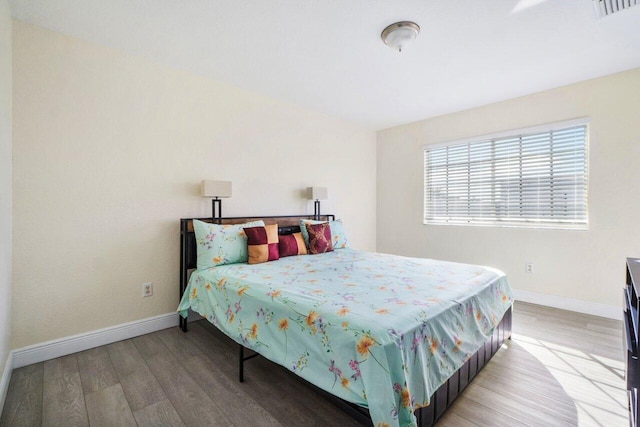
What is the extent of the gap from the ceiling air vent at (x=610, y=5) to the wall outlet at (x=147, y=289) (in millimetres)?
4162

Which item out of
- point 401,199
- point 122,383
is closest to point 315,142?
point 401,199

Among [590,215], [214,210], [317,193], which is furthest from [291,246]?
[590,215]

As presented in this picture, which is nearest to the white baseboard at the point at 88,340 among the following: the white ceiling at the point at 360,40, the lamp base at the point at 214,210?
the lamp base at the point at 214,210

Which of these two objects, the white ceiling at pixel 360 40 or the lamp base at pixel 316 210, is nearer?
the white ceiling at pixel 360 40

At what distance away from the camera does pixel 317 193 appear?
12.9ft

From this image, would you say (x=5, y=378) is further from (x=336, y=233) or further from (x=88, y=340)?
(x=336, y=233)

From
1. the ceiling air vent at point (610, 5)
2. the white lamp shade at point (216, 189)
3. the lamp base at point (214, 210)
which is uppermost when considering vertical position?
the ceiling air vent at point (610, 5)

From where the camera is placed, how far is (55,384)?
187cm

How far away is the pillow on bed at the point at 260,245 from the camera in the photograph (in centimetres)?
274

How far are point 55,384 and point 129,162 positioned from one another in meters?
1.74

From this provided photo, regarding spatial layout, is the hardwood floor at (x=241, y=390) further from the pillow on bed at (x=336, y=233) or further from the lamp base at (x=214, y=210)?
the pillow on bed at (x=336, y=233)

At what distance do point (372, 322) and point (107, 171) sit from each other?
2.54 metres

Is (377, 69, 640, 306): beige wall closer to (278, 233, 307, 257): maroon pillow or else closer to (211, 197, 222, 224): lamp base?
(278, 233, 307, 257): maroon pillow

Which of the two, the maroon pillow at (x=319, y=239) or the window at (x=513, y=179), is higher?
the window at (x=513, y=179)
